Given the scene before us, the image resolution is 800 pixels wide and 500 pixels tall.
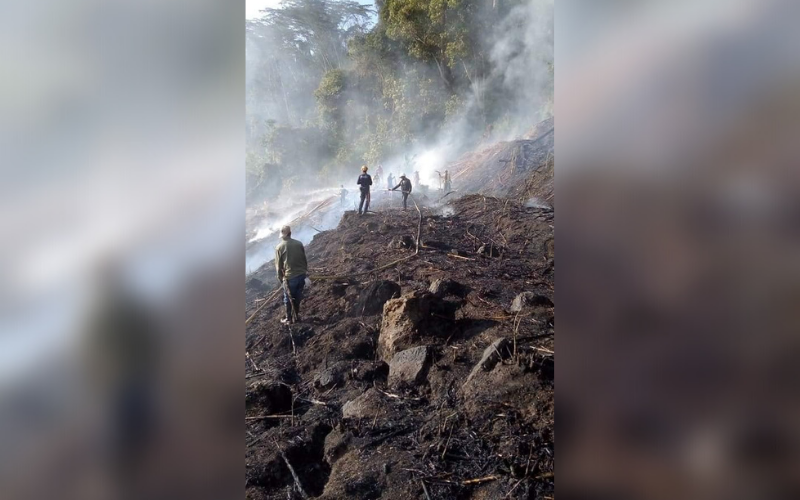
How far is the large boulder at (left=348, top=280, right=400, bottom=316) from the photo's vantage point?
3051mm

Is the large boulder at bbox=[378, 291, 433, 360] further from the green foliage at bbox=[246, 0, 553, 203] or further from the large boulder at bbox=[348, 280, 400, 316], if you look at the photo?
the green foliage at bbox=[246, 0, 553, 203]

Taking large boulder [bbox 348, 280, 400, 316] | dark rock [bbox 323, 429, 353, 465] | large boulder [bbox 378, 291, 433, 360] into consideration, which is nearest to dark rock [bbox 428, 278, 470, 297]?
large boulder [bbox 378, 291, 433, 360]

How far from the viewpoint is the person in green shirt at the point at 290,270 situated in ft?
9.91

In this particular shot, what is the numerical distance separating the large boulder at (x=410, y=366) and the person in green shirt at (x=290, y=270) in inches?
23.7

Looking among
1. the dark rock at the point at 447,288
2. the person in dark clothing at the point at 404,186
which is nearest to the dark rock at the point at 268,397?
the dark rock at the point at 447,288

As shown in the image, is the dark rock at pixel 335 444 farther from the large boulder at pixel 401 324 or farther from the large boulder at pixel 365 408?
the large boulder at pixel 401 324

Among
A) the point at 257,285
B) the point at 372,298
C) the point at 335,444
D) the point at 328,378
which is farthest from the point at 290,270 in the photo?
the point at 335,444

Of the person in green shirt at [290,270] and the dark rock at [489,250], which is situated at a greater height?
the dark rock at [489,250]

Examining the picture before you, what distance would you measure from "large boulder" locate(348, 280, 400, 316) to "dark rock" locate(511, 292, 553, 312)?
653 mm

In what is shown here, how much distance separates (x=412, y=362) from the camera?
2.98 m
